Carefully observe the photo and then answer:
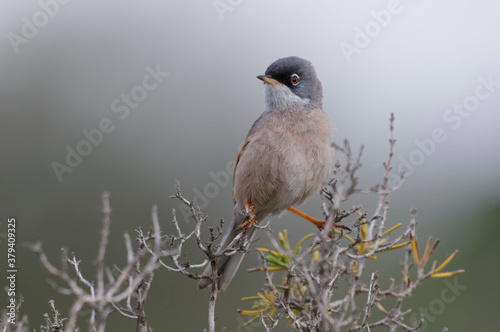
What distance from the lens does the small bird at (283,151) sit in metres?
4.88

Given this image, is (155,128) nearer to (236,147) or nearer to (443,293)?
(236,147)

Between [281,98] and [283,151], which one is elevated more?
[281,98]

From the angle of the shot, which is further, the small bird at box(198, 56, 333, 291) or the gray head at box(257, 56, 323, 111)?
the gray head at box(257, 56, 323, 111)

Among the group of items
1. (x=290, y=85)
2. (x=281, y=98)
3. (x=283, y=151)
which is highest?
(x=290, y=85)

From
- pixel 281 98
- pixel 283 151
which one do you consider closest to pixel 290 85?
pixel 281 98

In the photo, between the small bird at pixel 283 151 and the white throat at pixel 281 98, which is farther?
A: the white throat at pixel 281 98

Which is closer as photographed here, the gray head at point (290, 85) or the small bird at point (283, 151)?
the small bird at point (283, 151)

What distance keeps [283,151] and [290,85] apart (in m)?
0.80

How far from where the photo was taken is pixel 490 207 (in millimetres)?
6816

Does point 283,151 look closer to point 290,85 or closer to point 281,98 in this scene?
point 281,98

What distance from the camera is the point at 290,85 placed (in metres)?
5.35

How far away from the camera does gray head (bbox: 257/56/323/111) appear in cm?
526

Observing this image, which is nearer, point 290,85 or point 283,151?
point 283,151

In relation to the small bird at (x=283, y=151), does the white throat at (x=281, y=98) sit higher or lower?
higher
